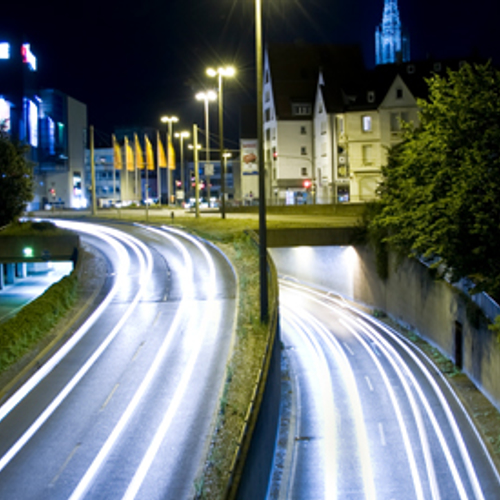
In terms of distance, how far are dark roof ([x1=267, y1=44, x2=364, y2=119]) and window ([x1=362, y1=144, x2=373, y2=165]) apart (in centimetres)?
1252

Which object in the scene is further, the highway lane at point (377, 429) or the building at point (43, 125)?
the building at point (43, 125)

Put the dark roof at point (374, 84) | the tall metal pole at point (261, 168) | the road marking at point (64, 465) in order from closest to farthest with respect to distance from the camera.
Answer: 1. the road marking at point (64, 465)
2. the tall metal pole at point (261, 168)
3. the dark roof at point (374, 84)

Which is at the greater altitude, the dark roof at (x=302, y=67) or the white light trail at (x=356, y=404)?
the dark roof at (x=302, y=67)

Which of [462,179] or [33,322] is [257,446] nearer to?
[33,322]

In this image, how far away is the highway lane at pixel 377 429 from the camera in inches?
647

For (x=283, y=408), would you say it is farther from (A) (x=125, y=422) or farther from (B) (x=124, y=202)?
(B) (x=124, y=202)

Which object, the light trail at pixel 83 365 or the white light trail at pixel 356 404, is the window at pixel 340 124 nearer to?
the white light trail at pixel 356 404

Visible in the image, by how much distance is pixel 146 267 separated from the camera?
33031 millimetres

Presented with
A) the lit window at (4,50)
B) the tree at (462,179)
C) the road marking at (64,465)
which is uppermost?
the lit window at (4,50)

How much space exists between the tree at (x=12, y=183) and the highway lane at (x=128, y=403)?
18334mm

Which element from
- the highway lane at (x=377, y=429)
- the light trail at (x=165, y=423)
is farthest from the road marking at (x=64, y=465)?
the highway lane at (x=377, y=429)

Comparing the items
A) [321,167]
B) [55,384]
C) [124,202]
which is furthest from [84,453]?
[124,202]

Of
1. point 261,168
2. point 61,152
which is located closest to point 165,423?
point 261,168

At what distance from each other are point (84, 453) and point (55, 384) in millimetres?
4541
